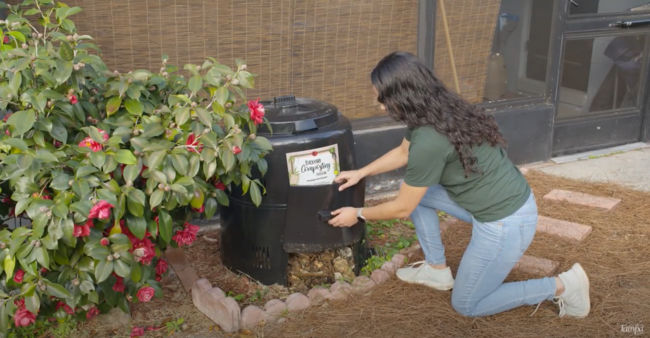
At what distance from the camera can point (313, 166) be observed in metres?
3.24

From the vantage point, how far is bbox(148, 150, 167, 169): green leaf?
243cm

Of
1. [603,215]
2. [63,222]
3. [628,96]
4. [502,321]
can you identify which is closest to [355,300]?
[502,321]

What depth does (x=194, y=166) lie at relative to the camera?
8.38 ft

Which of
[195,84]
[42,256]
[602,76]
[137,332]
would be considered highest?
[195,84]

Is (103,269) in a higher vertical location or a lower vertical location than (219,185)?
lower

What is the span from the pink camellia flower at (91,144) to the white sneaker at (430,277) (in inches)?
74.7

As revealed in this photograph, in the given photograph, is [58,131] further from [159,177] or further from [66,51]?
[159,177]

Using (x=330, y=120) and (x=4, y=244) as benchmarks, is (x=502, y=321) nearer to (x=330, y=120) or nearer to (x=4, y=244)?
(x=330, y=120)

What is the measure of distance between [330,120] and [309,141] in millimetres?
221

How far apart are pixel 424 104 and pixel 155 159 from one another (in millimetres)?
1213

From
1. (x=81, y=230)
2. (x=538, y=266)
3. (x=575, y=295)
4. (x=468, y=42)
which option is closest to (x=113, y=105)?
(x=81, y=230)

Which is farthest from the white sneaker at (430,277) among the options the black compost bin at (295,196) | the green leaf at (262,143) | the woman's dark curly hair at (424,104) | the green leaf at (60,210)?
the green leaf at (60,210)

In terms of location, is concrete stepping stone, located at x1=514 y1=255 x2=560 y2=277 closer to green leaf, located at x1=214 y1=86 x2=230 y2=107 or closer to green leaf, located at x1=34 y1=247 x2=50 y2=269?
green leaf, located at x1=214 y1=86 x2=230 y2=107

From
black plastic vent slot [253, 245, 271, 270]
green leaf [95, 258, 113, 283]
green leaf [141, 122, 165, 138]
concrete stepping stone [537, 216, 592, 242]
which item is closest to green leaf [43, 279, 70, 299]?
green leaf [95, 258, 113, 283]
